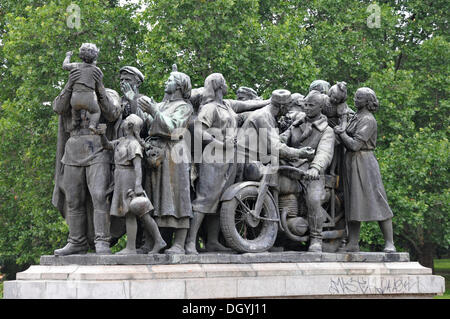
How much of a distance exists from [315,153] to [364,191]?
3.00 feet

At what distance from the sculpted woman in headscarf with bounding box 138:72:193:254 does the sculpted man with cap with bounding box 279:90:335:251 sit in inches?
65.1

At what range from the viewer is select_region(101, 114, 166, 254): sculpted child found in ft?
33.5

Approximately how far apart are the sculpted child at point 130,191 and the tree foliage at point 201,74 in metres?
9.74

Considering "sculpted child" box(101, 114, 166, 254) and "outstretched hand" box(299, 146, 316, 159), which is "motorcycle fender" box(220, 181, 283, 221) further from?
"sculpted child" box(101, 114, 166, 254)

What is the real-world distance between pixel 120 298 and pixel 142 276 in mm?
451

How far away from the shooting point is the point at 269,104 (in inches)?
469

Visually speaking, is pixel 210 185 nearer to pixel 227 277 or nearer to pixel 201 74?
pixel 227 277

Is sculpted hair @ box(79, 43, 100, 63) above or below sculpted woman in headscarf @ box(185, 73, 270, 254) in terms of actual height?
above

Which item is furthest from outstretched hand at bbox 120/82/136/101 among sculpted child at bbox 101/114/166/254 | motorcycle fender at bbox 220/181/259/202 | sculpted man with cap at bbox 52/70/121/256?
motorcycle fender at bbox 220/181/259/202

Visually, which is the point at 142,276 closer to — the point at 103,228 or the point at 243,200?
the point at 103,228

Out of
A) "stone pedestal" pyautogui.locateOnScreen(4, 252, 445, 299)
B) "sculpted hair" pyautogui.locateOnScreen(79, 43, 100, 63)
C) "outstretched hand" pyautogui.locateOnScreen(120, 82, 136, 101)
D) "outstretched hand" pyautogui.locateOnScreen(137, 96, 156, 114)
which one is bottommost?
Result: "stone pedestal" pyautogui.locateOnScreen(4, 252, 445, 299)

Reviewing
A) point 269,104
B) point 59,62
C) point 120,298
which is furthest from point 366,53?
point 120,298

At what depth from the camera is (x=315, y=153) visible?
11.8 meters

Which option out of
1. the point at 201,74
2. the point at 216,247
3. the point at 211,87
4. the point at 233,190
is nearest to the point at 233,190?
the point at 233,190
